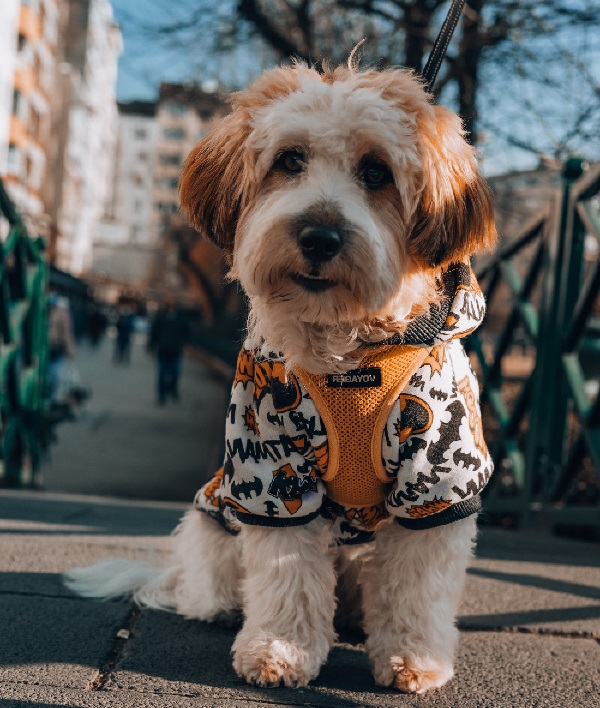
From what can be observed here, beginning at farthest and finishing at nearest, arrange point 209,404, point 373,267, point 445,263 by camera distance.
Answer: point 209,404 → point 445,263 → point 373,267

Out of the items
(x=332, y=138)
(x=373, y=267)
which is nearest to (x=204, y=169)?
(x=332, y=138)

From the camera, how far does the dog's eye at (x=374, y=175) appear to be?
2.37 meters

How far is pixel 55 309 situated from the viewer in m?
13.4

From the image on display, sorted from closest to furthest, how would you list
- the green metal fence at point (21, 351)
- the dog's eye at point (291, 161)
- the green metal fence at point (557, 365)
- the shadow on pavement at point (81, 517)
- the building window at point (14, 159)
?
the dog's eye at point (291, 161) < the shadow on pavement at point (81, 517) < the green metal fence at point (557, 365) < the green metal fence at point (21, 351) < the building window at point (14, 159)

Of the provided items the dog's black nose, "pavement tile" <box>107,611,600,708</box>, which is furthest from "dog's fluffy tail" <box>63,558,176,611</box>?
the dog's black nose

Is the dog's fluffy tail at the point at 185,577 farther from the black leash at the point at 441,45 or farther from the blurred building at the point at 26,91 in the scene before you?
the blurred building at the point at 26,91

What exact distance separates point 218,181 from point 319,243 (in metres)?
0.53

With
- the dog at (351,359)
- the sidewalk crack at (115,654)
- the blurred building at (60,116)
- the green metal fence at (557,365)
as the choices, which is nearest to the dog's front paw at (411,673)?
the dog at (351,359)

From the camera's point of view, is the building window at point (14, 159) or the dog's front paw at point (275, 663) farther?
the building window at point (14, 159)

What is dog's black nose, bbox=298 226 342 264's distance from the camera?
218 centimetres

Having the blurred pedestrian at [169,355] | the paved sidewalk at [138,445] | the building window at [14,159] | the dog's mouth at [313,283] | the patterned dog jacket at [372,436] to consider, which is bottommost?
the paved sidewalk at [138,445]

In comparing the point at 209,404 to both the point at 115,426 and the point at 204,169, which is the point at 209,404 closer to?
the point at 115,426

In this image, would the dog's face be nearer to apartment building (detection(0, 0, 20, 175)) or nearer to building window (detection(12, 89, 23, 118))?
apartment building (detection(0, 0, 20, 175))

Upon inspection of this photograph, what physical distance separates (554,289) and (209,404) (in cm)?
1336
